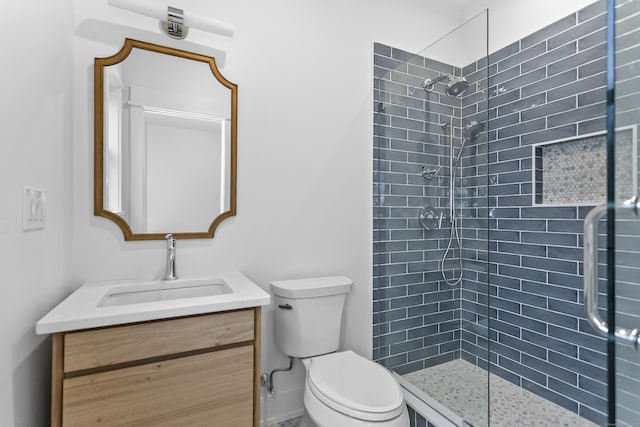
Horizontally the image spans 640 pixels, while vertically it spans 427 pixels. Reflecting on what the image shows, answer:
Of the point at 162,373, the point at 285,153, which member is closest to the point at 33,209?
the point at 162,373

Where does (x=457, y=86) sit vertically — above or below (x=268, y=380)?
above

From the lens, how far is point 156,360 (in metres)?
1.11

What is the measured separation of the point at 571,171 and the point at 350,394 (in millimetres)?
1695

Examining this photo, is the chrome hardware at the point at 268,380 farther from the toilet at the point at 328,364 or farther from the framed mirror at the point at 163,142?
the framed mirror at the point at 163,142

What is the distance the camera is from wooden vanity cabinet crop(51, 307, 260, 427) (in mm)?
1008

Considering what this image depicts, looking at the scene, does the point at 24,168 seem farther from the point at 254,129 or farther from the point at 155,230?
the point at 254,129

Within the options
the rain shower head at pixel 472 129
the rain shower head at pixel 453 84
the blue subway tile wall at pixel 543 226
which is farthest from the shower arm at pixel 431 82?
the blue subway tile wall at pixel 543 226

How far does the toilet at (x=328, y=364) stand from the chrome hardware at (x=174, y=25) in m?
1.29

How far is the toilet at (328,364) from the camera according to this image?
4.18ft

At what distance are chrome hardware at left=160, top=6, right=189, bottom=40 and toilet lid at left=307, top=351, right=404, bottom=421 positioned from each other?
167cm

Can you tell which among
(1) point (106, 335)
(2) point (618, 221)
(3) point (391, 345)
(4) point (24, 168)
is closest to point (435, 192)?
(3) point (391, 345)

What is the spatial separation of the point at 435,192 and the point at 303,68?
1056 mm

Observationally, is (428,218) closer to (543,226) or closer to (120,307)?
(543,226)

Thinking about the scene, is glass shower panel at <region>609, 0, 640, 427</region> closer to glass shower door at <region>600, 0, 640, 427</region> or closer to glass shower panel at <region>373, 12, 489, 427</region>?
glass shower door at <region>600, 0, 640, 427</region>
